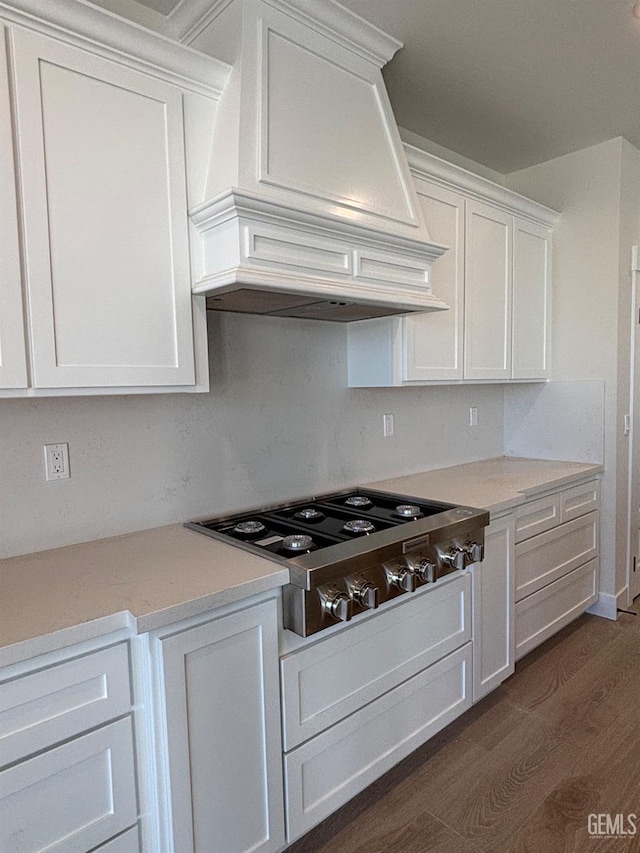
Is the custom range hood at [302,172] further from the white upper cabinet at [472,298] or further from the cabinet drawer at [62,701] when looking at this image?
the cabinet drawer at [62,701]

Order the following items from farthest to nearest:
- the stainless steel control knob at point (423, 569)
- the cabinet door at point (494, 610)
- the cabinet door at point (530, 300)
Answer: the cabinet door at point (530, 300)
the cabinet door at point (494, 610)
the stainless steel control knob at point (423, 569)

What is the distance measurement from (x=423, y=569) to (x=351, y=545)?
30 cm

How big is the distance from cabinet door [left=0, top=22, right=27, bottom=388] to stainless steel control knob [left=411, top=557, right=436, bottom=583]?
4.21 ft

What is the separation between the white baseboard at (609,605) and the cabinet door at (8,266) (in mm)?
3208

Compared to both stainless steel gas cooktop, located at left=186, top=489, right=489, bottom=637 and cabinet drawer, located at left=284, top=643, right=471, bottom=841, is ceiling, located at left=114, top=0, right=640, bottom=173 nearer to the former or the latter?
stainless steel gas cooktop, located at left=186, top=489, right=489, bottom=637

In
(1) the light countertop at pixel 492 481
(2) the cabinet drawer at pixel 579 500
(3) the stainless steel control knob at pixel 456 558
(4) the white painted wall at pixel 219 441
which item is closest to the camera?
(4) the white painted wall at pixel 219 441

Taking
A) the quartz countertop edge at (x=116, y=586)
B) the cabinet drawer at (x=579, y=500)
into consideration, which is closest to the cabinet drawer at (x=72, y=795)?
the quartz countertop edge at (x=116, y=586)

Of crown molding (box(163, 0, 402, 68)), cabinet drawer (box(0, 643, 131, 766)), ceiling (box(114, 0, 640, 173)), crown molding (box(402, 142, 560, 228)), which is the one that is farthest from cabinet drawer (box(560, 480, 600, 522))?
cabinet drawer (box(0, 643, 131, 766))

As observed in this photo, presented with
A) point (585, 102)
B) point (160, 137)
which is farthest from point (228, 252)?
point (585, 102)

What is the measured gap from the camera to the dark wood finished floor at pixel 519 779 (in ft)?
5.56

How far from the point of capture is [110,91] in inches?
57.2

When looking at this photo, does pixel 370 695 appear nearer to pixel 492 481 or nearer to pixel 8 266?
pixel 492 481

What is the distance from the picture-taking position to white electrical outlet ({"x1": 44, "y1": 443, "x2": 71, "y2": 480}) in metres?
1.68

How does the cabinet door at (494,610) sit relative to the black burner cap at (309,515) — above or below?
below
